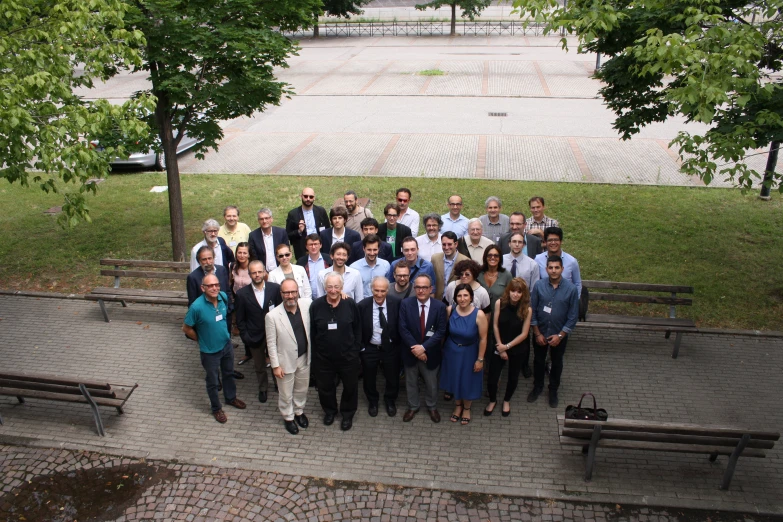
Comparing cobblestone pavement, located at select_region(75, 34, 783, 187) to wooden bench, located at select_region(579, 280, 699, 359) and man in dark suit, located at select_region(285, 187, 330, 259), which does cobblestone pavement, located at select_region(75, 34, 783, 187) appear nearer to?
man in dark suit, located at select_region(285, 187, 330, 259)

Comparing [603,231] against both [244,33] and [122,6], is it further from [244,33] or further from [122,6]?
[122,6]

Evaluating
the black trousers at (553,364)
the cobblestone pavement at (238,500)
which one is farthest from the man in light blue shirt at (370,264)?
the cobblestone pavement at (238,500)

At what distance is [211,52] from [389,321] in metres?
5.31

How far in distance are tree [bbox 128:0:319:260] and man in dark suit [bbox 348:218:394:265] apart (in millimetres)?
3363

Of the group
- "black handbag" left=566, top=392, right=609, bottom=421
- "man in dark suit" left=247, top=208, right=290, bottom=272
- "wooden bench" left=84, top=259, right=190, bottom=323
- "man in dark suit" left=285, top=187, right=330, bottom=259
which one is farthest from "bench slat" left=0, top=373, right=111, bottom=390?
"black handbag" left=566, top=392, right=609, bottom=421

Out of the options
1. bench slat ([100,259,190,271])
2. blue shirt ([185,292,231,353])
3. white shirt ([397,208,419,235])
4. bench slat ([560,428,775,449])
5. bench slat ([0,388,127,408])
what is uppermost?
white shirt ([397,208,419,235])

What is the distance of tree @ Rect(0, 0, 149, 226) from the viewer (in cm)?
735

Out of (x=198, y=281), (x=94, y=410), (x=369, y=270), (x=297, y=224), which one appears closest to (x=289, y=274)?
(x=369, y=270)

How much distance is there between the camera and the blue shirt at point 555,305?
24.0 feet

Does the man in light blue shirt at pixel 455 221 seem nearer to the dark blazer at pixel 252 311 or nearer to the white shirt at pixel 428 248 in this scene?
the white shirt at pixel 428 248

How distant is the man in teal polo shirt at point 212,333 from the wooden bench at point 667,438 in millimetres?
3697

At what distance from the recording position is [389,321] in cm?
703

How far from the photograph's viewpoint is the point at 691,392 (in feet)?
25.7

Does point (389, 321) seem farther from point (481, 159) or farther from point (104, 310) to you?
point (481, 159)
